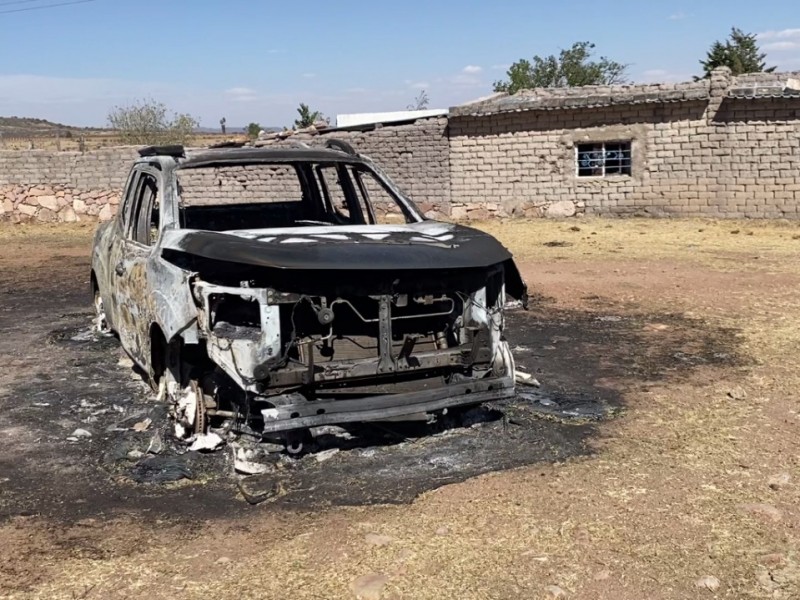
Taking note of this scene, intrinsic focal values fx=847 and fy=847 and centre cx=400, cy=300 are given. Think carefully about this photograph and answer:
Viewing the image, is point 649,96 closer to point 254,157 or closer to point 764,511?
point 254,157

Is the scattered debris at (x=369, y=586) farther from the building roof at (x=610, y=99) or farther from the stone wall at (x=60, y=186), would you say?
the stone wall at (x=60, y=186)

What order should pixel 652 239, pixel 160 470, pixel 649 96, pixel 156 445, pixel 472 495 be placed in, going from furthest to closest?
pixel 649 96, pixel 652 239, pixel 156 445, pixel 160 470, pixel 472 495

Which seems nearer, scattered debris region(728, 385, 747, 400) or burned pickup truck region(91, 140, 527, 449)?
burned pickup truck region(91, 140, 527, 449)

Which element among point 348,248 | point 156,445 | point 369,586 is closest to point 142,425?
point 156,445

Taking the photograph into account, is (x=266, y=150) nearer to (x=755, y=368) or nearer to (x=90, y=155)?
(x=755, y=368)

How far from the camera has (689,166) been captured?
59.0ft

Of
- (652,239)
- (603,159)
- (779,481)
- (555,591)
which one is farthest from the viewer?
(603,159)

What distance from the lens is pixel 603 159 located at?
18.8 metres

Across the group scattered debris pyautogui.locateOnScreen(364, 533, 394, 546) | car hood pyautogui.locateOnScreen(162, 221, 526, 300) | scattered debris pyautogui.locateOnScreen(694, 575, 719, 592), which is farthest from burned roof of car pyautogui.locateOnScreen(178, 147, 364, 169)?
scattered debris pyautogui.locateOnScreen(694, 575, 719, 592)

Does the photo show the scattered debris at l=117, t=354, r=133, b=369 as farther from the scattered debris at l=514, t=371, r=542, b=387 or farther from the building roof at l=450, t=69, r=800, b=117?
the building roof at l=450, t=69, r=800, b=117

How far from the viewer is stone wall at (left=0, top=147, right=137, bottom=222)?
69.1 ft

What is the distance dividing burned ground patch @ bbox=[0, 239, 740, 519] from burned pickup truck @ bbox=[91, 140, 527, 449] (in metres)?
0.30

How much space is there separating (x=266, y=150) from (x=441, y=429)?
7.86ft

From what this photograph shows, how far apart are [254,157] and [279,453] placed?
7.14ft
